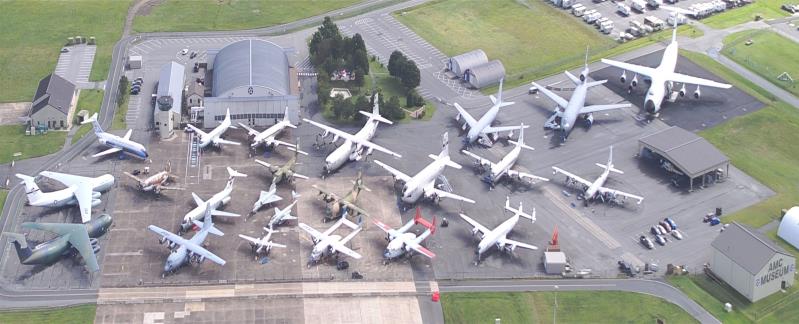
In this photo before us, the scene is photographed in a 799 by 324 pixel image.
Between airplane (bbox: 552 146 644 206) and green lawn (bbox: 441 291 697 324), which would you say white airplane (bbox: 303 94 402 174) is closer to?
airplane (bbox: 552 146 644 206)

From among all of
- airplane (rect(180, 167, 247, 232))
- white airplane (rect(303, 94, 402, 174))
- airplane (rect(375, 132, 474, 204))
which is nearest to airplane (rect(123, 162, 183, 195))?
airplane (rect(180, 167, 247, 232))

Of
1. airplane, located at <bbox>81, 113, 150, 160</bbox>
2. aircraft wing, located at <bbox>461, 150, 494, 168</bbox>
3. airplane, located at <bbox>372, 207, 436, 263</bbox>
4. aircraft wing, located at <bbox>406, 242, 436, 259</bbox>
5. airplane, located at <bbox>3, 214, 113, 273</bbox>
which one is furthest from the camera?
aircraft wing, located at <bbox>461, 150, 494, 168</bbox>

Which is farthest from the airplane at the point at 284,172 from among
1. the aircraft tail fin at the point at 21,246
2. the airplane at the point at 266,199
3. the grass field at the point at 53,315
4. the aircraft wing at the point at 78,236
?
the aircraft tail fin at the point at 21,246

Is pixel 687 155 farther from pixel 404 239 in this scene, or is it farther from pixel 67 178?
pixel 67 178

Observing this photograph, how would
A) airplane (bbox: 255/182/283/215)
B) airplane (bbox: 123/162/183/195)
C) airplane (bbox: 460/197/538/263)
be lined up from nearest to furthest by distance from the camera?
airplane (bbox: 460/197/538/263) < airplane (bbox: 255/182/283/215) < airplane (bbox: 123/162/183/195)

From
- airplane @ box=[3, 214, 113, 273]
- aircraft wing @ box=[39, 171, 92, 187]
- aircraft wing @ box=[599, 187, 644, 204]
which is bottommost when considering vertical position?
aircraft wing @ box=[599, 187, 644, 204]

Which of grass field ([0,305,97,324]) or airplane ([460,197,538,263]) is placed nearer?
grass field ([0,305,97,324])

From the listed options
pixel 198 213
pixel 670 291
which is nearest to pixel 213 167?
pixel 198 213
